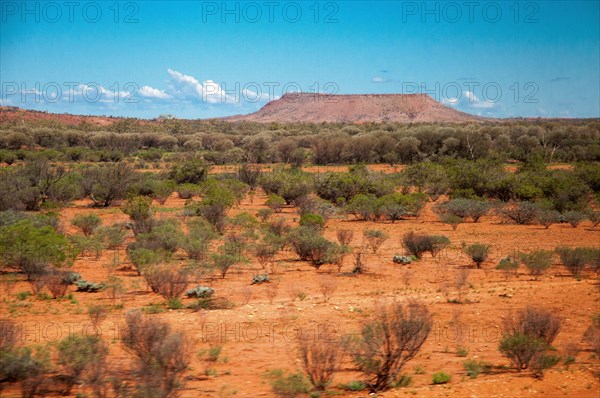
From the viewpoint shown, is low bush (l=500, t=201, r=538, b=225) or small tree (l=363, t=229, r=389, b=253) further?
low bush (l=500, t=201, r=538, b=225)

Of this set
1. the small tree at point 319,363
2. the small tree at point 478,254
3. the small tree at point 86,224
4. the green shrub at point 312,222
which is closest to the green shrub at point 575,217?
the small tree at point 478,254

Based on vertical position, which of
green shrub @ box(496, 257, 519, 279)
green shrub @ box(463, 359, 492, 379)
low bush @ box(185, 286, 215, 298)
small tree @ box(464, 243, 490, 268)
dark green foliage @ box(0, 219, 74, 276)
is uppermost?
dark green foliage @ box(0, 219, 74, 276)

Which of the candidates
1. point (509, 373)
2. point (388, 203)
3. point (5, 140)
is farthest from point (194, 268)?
point (5, 140)

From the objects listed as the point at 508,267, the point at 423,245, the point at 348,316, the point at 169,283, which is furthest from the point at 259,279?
the point at 508,267

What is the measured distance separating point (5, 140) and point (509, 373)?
6825 centimetres

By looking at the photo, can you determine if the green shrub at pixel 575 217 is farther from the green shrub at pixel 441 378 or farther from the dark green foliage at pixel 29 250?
the dark green foliage at pixel 29 250

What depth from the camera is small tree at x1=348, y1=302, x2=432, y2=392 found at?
364 inches

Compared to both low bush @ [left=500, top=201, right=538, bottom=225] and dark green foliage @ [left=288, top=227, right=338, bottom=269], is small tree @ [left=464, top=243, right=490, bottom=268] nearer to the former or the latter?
dark green foliage @ [left=288, top=227, right=338, bottom=269]

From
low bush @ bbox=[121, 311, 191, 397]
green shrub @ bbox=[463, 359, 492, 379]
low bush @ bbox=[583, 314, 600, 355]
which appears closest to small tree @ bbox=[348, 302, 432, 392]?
green shrub @ bbox=[463, 359, 492, 379]

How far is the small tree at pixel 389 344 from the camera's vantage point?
30.3 ft

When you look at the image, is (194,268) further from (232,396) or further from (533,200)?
(533,200)

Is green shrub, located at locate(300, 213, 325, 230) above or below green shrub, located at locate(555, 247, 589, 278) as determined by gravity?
above

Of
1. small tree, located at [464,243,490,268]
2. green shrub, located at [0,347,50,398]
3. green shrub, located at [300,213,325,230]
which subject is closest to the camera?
green shrub, located at [0,347,50,398]

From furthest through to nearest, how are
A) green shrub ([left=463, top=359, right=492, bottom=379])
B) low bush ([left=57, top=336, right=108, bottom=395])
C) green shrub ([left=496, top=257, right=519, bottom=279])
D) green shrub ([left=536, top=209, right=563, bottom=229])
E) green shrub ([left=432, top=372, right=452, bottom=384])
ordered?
1. green shrub ([left=536, top=209, right=563, bottom=229])
2. green shrub ([left=496, top=257, right=519, bottom=279])
3. green shrub ([left=463, top=359, right=492, bottom=379])
4. green shrub ([left=432, top=372, right=452, bottom=384])
5. low bush ([left=57, top=336, right=108, bottom=395])
